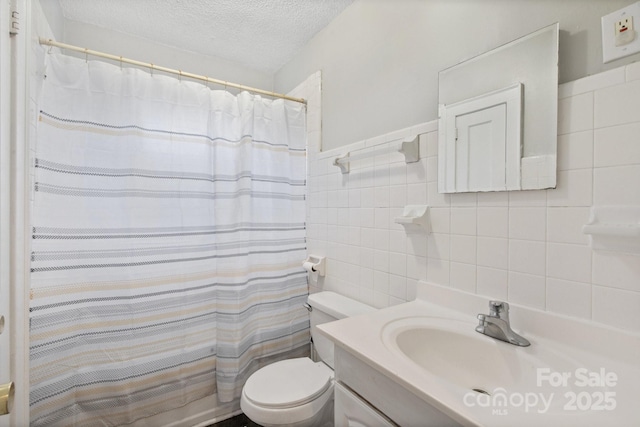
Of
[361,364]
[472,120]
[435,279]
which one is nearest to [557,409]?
[361,364]

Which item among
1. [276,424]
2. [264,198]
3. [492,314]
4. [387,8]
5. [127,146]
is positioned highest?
[387,8]

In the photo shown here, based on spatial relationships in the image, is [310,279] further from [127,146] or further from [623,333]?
[623,333]

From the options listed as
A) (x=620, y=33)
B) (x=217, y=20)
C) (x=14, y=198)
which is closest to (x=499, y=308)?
(x=620, y=33)

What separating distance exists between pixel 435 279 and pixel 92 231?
158 cm

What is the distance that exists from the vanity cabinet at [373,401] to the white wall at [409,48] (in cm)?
99

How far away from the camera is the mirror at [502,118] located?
87 centimetres

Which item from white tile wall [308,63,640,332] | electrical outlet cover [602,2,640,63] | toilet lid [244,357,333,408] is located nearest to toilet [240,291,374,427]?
toilet lid [244,357,333,408]

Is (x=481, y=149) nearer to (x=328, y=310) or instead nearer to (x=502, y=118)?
(x=502, y=118)

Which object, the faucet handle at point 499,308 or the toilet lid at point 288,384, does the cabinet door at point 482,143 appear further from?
the toilet lid at point 288,384

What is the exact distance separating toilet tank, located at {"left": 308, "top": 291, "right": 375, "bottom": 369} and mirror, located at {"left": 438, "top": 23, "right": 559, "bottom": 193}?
71cm

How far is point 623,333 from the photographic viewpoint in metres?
0.74

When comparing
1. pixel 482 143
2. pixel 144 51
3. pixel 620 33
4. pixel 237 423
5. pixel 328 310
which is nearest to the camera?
pixel 620 33

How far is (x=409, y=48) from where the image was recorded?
1.30 meters

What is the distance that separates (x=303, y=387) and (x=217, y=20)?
6.86ft
